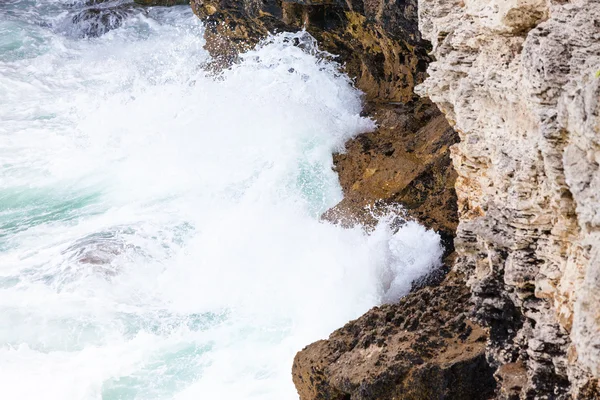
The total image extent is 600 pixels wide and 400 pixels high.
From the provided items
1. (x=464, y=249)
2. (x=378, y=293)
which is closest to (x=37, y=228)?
(x=378, y=293)

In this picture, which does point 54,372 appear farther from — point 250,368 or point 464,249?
point 464,249

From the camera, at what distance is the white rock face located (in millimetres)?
3584

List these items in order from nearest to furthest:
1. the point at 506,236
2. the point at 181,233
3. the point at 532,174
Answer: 1. the point at 532,174
2. the point at 506,236
3. the point at 181,233

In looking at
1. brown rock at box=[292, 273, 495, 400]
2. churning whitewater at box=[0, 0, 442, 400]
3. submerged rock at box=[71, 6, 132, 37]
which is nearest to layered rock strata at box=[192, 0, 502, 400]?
brown rock at box=[292, 273, 495, 400]

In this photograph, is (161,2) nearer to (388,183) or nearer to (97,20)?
(97,20)

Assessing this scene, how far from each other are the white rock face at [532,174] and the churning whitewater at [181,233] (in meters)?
2.87

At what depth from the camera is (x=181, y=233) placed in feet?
34.5

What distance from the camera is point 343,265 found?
8.66 meters

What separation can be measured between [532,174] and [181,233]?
22.5 feet

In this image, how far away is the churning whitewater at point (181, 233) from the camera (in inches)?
319

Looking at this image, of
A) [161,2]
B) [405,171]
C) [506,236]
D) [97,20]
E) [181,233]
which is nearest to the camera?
[506,236]

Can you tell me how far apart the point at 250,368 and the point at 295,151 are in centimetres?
417

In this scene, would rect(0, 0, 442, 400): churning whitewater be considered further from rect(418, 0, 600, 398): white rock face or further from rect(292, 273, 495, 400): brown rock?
rect(418, 0, 600, 398): white rock face

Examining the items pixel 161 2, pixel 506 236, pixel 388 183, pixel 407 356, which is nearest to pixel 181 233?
pixel 388 183
